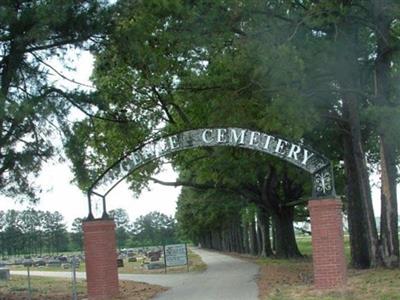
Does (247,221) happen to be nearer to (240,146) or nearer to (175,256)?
(175,256)

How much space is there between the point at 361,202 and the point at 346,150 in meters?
1.92

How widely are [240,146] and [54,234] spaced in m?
125

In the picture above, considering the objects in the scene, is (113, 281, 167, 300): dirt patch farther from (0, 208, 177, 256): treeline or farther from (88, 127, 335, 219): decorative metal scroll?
(0, 208, 177, 256): treeline

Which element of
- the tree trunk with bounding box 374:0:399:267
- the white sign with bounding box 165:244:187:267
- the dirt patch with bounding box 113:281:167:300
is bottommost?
the dirt patch with bounding box 113:281:167:300

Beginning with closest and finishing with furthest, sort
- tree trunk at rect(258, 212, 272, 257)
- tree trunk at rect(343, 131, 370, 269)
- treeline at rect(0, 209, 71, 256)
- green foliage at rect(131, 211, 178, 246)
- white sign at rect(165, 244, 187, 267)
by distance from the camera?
tree trunk at rect(343, 131, 370, 269)
white sign at rect(165, 244, 187, 267)
tree trunk at rect(258, 212, 272, 257)
treeline at rect(0, 209, 71, 256)
green foliage at rect(131, 211, 178, 246)

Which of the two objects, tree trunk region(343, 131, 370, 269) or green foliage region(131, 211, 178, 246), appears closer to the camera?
tree trunk region(343, 131, 370, 269)

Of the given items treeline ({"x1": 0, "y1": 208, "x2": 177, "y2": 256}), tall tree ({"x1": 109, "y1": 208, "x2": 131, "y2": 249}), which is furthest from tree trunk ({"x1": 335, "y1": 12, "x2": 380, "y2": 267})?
tall tree ({"x1": 109, "y1": 208, "x2": 131, "y2": 249})

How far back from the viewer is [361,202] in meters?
22.2

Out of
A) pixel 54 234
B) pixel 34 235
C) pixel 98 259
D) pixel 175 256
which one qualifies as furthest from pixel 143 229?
pixel 98 259

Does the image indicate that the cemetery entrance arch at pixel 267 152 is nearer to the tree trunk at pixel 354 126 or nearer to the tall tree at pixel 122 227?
the tree trunk at pixel 354 126

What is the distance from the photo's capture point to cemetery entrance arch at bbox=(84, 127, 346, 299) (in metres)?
15.3

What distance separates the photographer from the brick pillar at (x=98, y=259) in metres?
17.0

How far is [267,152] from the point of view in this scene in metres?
16.6

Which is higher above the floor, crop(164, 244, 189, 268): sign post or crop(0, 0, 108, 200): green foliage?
crop(0, 0, 108, 200): green foliage
